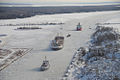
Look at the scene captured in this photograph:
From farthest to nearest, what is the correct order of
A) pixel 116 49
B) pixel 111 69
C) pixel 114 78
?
pixel 116 49 → pixel 111 69 → pixel 114 78

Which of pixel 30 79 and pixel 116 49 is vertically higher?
pixel 116 49

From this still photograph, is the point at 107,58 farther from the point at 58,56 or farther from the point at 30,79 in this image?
the point at 30,79

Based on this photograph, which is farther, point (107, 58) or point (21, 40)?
point (21, 40)

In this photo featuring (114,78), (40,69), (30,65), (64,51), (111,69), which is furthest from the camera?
(64,51)

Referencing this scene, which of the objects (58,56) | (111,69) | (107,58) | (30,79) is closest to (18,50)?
(58,56)

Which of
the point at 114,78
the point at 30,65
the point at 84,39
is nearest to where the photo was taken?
the point at 114,78

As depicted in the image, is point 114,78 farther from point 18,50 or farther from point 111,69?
point 18,50

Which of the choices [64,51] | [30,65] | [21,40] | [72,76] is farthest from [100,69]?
[21,40]

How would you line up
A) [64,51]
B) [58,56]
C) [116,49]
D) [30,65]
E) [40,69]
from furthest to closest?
[64,51]
[58,56]
[116,49]
[30,65]
[40,69]

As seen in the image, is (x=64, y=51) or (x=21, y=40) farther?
(x=21, y=40)
